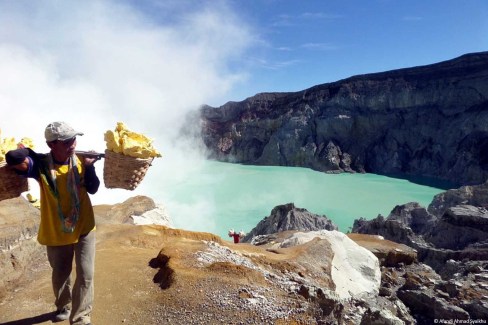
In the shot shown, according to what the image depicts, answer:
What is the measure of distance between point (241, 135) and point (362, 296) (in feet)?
124

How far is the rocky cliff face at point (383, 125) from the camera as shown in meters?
30.3

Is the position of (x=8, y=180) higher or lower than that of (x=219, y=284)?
higher

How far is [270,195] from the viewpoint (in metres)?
26.8

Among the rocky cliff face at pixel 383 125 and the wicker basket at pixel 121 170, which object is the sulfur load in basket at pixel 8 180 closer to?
the wicker basket at pixel 121 170

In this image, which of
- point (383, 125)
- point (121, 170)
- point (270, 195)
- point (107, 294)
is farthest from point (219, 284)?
point (383, 125)

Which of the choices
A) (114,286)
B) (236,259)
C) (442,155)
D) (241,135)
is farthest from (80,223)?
(241,135)

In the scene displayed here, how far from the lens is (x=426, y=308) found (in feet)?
19.9

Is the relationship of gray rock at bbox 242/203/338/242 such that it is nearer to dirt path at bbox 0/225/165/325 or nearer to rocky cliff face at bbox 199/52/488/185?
dirt path at bbox 0/225/165/325

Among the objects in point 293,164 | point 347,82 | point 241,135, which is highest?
point 347,82

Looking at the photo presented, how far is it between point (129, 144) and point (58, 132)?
0.61 meters

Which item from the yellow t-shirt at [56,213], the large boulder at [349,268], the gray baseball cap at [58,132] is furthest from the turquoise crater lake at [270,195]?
the gray baseball cap at [58,132]

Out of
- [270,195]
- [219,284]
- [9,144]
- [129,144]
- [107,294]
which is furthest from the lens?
[270,195]

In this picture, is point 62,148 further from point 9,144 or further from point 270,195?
point 270,195

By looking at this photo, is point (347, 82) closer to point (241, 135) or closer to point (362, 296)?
point (241, 135)
